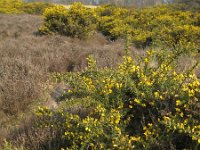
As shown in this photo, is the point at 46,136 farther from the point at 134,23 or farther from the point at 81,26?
the point at 134,23

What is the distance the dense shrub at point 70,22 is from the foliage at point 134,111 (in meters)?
7.59

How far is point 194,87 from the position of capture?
109 inches

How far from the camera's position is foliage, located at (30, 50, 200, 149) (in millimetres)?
2555

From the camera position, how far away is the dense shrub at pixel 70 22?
11053mm

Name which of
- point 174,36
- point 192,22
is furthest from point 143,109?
point 192,22

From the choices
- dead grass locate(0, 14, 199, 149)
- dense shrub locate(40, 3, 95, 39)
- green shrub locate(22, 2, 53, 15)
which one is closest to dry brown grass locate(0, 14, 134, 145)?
dead grass locate(0, 14, 199, 149)

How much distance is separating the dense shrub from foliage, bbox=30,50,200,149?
7589 mm

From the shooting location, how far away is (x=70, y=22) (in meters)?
11.1

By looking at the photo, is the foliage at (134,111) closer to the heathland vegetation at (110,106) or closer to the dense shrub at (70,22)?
the heathland vegetation at (110,106)

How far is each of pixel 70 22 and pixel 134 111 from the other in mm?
8420

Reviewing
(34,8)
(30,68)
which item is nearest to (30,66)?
(30,68)

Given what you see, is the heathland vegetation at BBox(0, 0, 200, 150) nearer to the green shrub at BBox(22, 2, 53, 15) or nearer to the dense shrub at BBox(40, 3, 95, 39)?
the dense shrub at BBox(40, 3, 95, 39)

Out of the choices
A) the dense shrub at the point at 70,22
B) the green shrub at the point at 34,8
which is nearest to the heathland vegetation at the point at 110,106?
the dense shrub at the point at 70,22

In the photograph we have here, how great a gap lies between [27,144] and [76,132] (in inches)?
30.7
